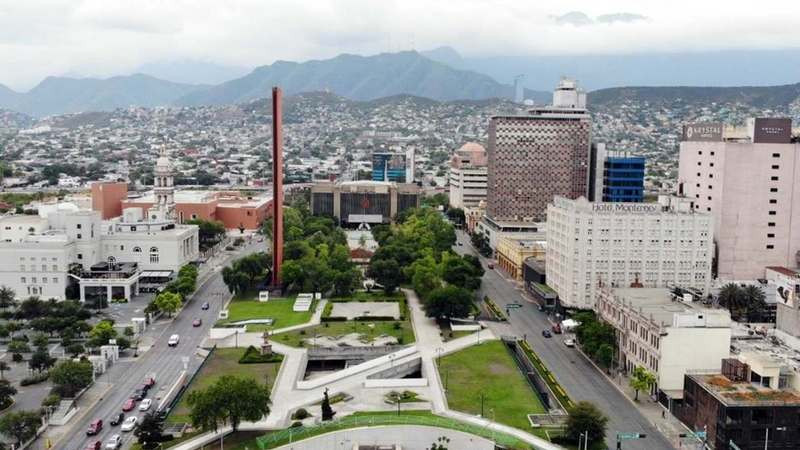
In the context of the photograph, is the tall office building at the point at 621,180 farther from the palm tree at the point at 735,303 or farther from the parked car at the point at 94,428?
the parked car at the point at 94,428

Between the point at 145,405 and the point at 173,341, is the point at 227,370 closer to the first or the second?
the point at 145,405

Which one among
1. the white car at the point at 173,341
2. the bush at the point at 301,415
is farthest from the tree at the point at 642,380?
the white car at the point at 173,341

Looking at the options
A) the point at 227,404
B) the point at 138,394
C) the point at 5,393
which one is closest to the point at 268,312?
the point at 138,394

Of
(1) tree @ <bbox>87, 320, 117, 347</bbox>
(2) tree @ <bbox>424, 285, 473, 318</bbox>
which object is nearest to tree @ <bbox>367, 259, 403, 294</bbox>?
(2) tree @ <bbox>424, 285, 473, 318</bbox>

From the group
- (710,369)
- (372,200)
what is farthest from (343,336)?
(372,200)

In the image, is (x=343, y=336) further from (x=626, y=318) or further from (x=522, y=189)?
(x=522, y=189)

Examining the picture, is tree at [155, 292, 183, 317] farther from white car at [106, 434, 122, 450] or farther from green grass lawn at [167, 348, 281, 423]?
white car at [106, 434, 122, 450]
